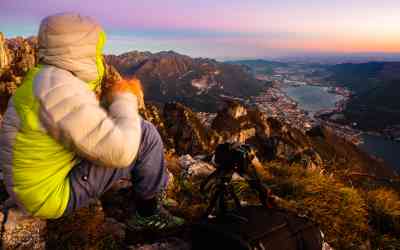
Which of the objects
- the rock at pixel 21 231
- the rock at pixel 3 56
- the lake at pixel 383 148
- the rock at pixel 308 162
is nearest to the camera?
the rock at pixel 21 231

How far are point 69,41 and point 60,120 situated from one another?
1.86 feet

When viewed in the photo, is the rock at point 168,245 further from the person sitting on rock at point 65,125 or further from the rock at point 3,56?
the rock at point 3,56

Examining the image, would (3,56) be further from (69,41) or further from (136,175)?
(69,41)

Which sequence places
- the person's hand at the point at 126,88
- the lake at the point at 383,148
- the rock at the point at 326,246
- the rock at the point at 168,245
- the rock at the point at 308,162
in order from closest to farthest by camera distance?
1. the person's hand at the point at 126,88
2. the rock at the point at 168,245
3. the rock at the point at 326,246
4. the rock at the point at 308,162
5. the lake at the point at 383,148

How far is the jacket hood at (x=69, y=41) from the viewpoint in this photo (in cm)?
247

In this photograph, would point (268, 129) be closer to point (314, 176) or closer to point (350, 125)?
point (350, 125)

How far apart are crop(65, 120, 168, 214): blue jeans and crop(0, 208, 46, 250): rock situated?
0.66 metres

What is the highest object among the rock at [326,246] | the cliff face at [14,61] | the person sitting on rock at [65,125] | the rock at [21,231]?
the cliff face at [14,61]

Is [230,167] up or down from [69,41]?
down

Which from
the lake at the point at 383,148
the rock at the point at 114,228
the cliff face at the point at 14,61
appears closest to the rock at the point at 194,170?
the rock at the point at 114,228

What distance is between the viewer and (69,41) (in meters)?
2.48

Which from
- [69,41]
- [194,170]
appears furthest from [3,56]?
[69,41]

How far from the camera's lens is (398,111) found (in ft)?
484

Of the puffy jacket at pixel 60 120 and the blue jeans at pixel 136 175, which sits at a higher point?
→ the puffy jacket at pixel 60 120
